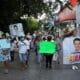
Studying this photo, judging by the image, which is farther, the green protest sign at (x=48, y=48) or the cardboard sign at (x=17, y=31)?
the cardboard sign at (x=17, y=31)

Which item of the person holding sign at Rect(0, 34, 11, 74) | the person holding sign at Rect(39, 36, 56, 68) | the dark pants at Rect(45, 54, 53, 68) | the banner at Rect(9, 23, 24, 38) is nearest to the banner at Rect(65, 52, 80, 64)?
the person holding sign at Rect(39, 36, 56, 68)

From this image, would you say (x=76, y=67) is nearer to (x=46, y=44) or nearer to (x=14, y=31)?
(x=46, y=44)

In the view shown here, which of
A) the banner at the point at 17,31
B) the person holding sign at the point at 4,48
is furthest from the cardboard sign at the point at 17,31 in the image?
the person holding sign at the point at 4,48

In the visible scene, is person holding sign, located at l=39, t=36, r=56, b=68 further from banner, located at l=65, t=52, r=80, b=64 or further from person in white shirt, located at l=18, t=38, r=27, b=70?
banner, located at l=65, t=52, r=80, b=64

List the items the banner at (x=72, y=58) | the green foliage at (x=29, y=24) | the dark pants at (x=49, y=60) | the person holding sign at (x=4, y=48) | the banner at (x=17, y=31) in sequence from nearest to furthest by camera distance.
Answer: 1. the person holding sign at (x=4, y=48)
2. the banner at (x=72, y=58)
3. the dark pants at (x=49, y=60)
4. the banner at (x=17, y=31)
5. the green foliage at (x=29, y=24)

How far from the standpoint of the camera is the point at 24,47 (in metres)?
19.4

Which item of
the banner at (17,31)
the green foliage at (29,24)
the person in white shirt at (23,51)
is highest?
the green foliage at (29,24)

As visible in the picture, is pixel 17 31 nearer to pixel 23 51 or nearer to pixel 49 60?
pixel 23 51

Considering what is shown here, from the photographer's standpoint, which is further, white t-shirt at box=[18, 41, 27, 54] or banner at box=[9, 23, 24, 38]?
banner at box=[9, 23, 24, 38]

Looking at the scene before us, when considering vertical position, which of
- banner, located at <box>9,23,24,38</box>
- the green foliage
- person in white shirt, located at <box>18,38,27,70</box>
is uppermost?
the green foliage

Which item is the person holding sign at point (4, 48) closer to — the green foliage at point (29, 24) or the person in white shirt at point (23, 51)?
the green foliage at point (29, 24)

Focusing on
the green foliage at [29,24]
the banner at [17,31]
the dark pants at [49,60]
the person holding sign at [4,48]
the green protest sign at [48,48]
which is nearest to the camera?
the person holding sign at [4,48]

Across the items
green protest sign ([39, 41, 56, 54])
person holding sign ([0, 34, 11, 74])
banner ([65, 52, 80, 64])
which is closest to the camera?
person holding sign ([0, 34, 11, 74])

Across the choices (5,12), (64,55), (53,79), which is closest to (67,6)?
(5,12)
